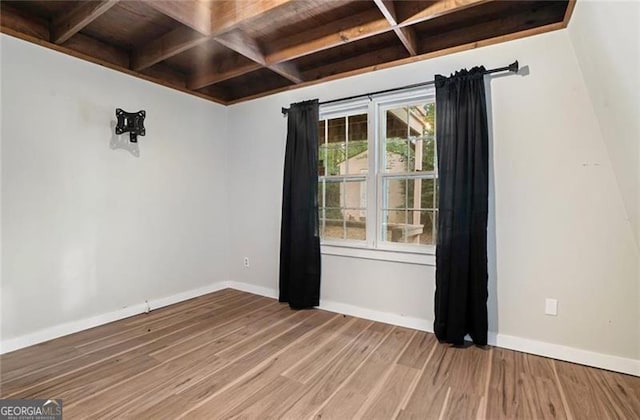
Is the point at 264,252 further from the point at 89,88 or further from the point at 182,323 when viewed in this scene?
the point at 89,88

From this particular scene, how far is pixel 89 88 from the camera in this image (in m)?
2.80

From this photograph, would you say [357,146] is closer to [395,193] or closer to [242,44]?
[395,193]

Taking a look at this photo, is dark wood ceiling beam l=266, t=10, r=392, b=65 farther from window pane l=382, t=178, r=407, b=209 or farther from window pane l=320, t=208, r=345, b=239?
window pane l=320, t=208, r=345, b=239

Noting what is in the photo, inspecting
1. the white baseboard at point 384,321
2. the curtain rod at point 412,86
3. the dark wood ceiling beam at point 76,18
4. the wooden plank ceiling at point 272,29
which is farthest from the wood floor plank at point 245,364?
the dark wood ceiling beam at point 76,18

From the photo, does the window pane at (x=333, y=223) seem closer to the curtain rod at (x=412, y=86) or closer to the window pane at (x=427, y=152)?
the window pane at (x=427, y=152)

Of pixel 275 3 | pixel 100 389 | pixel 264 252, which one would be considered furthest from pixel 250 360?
pixel 275 3

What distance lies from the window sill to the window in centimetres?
3

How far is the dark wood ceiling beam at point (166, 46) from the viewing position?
2592mm

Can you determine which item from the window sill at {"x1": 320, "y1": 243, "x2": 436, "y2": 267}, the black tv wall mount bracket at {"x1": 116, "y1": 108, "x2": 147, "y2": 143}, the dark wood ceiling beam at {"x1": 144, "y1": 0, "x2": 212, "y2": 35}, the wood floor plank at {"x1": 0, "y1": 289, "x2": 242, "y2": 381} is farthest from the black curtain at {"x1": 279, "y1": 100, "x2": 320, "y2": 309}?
the black tv wall mount bracket at {"x1": 116, "y1": 108, "x2": 147, "y2": 143}

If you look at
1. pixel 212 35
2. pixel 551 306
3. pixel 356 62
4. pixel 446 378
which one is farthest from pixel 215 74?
pixel 551 306

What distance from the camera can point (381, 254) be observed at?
2.96 meters

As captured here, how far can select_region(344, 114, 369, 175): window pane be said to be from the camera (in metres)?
3.15

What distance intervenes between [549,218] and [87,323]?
396cm

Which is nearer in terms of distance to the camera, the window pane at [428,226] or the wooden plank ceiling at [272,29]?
the wooden plank ceiling at [272,29]
